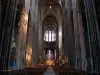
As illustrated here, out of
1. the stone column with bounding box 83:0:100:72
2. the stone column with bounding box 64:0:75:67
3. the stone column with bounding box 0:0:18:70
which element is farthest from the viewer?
the stone column with bounding box 64:0:75:67

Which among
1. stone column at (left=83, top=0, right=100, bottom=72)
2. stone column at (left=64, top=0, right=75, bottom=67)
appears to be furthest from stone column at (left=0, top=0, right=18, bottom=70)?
stone column at (left=64, top=0, right=75, bottom=67)

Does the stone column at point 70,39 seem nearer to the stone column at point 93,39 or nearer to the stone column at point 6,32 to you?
the stone column at point 93,39

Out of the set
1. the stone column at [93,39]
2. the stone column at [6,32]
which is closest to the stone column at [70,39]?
the stone column at [93,39]

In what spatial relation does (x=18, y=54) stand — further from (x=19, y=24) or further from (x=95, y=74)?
(x=95, y=74)

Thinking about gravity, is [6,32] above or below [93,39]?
above

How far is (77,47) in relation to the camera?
17.1m

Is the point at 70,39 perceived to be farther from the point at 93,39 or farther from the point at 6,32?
the point at 6,32

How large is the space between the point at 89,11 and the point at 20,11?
950 centimetres

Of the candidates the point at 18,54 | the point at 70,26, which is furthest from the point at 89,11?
the point at 70,26

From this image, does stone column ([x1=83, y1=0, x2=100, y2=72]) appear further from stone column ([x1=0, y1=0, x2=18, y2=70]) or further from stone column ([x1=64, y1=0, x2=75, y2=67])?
stone column ([x1=64, y1=0, x2=75, y2=67])

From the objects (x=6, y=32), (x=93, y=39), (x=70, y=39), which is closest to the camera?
(x=93, y=39)

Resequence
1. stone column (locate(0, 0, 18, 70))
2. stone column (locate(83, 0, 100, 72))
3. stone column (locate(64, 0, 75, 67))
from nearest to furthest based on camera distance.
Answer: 1. stone column (locate(83, 0, 100, 72))
2. stone column (locate(0, 0, 18, 70))
3. stone column (locate(64, 0, 75, 67))

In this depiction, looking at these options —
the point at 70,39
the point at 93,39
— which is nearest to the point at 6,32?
the point at 93,39

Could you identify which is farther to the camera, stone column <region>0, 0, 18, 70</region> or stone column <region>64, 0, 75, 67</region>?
stone column <region>64, 0, 75, 67</region>
